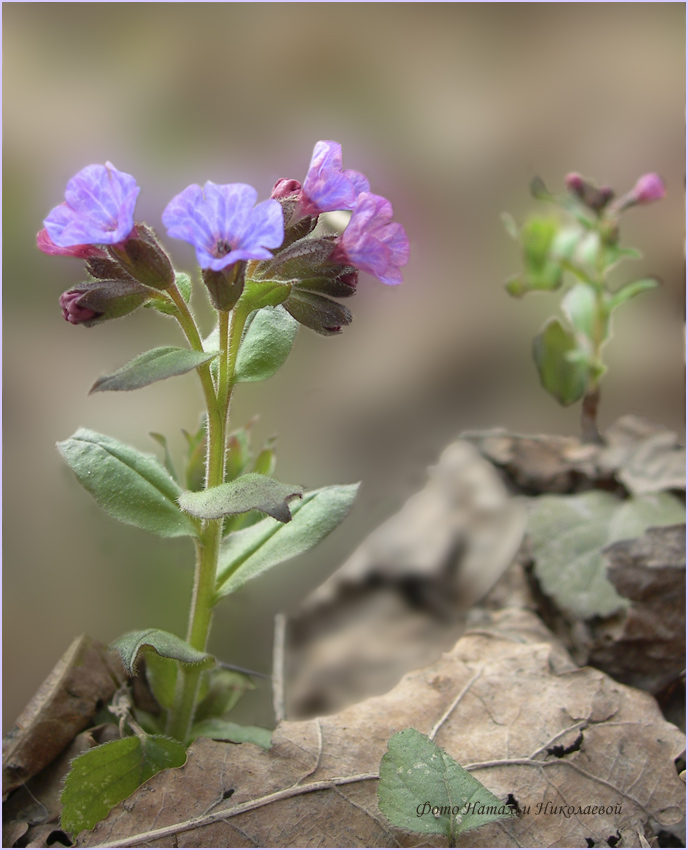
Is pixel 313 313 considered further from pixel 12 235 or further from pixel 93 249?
pixel 12 235

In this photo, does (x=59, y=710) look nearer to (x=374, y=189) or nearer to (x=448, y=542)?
(x=448, y=542)

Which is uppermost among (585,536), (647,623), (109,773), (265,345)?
(265,345)

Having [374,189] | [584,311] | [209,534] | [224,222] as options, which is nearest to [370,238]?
[224,222]

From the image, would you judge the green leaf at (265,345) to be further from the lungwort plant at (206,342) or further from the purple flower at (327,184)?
the purple flower at (327,184)

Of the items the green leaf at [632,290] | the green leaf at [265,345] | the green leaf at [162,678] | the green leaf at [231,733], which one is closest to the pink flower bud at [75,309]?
the green leaf at [265,345]

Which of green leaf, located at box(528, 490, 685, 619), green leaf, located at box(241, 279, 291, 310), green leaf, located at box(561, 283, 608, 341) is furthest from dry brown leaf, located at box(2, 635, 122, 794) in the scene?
green leaf, located at box(561, 283, 608, 341)

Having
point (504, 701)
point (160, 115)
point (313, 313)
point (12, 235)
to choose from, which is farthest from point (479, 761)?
point (160, 115)
